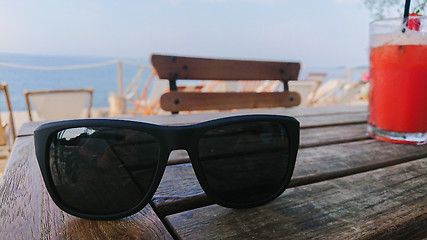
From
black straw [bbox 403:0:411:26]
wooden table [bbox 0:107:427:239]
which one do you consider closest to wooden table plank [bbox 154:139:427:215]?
wooden table [bbox 0:107:427:239]

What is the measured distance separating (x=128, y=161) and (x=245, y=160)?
0.43ft

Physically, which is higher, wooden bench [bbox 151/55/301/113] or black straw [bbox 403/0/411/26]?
black straw [bbox 403/0/411/26]

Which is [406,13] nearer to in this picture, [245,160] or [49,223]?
[245,160]

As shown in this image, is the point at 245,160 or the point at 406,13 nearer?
the point at 245,160

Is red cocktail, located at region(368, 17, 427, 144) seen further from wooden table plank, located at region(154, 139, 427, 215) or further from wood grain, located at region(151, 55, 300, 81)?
wood grain, located at region(151, 55, 300, 81)

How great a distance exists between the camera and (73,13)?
7402 mm

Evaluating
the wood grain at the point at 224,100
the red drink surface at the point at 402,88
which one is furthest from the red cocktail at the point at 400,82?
the wood grain at the point at 224,100

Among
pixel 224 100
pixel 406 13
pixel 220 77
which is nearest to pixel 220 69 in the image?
pixel 220 77

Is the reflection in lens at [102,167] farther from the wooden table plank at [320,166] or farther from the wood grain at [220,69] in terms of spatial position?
the wood grain at [220,69]

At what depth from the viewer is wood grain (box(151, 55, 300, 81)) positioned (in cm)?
106

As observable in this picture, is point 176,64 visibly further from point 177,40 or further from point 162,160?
point 177,40

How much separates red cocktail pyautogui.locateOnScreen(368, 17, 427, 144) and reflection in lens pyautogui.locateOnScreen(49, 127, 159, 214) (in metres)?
0.48

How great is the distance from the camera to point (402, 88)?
525mm

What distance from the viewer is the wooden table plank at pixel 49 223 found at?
0.22m
